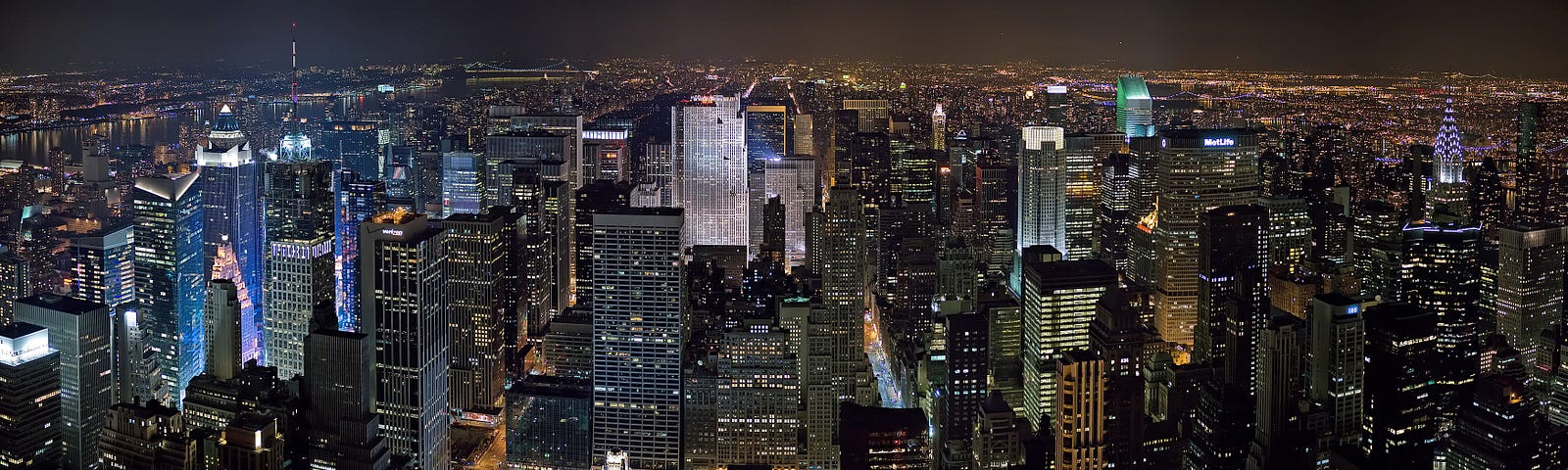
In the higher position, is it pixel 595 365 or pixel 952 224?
pixel 952 224

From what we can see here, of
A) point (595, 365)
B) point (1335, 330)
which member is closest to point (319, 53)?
point (595, 365)

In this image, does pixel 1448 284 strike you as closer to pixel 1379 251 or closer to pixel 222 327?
pixel 1379 251

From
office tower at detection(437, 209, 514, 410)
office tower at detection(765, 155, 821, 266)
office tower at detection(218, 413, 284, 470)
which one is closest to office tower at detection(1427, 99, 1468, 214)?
office tower at detection(765, 155, 821, 266)

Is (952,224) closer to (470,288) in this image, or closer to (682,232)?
(682,232)

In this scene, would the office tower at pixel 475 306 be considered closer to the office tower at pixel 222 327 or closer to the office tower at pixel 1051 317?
the office tower at pixel 222 327

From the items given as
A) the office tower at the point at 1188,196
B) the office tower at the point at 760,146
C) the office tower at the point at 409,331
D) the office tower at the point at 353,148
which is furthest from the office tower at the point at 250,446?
the office tower at the point at 1188,196

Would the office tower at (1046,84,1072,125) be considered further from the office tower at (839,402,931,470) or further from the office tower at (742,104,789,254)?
the office tower at (839,402,931,470)
